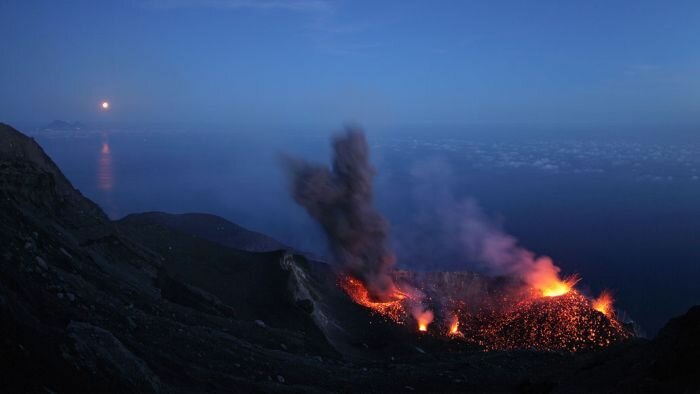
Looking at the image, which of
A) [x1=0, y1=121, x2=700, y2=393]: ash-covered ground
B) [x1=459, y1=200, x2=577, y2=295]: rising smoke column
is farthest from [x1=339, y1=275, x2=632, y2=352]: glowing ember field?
[x1=459, y1=200, x2=577, y2=295]: rising smoke column

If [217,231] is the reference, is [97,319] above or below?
above

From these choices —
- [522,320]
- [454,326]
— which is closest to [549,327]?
[522,320]

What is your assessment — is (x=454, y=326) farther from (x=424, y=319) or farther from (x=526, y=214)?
(x=526, y=214)

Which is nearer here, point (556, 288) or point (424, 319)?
point (424, 319)

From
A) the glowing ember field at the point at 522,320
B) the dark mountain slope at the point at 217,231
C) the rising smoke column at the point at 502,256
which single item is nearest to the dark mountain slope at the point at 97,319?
the glowing ember field at the point at 522,320

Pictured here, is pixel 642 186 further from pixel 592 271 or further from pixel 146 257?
pixel 146 257

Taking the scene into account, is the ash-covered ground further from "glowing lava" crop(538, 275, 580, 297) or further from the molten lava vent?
"glowing lava" crop(538, 275, 580, 297)

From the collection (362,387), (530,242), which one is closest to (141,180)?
(530,242)

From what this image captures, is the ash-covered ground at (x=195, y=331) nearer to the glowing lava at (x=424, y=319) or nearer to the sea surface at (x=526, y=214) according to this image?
the glowing lava at (x=424, y=319)
